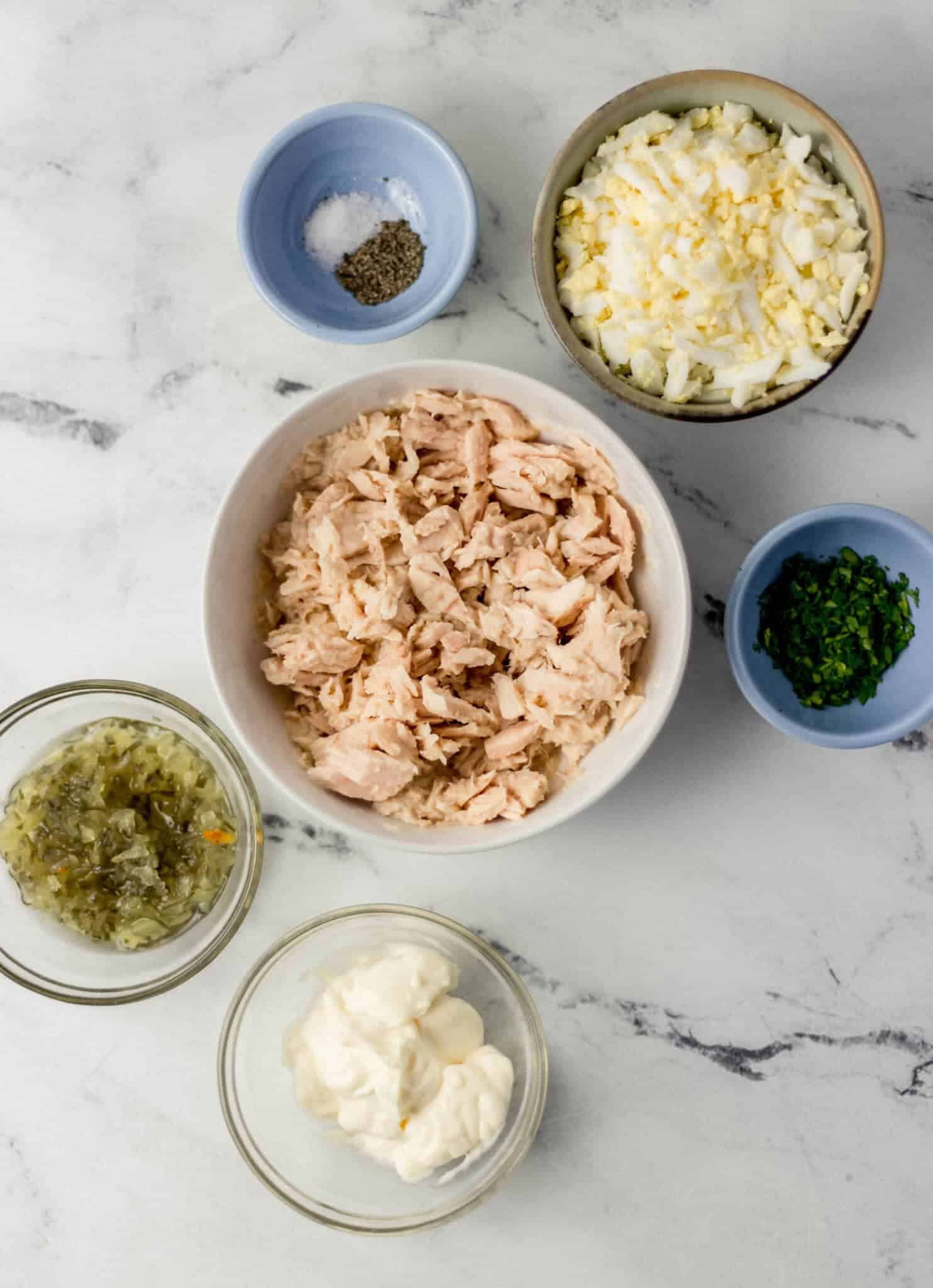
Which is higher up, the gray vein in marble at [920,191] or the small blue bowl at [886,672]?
the gray vein in marble at [920,191]

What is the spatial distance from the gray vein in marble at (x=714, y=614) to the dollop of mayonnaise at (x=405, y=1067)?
778mm

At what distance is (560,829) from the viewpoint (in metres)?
2.05

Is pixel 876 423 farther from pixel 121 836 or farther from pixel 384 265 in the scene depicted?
pixel 121 836

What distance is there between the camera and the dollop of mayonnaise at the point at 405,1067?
6.02 feet

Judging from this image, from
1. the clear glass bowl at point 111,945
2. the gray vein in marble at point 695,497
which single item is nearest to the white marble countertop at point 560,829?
the gray vein in marble at point 695,497

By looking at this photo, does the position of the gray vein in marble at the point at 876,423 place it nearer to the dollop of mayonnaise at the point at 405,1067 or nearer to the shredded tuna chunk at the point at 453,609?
the shredded tuna chunk at the point at 453,609

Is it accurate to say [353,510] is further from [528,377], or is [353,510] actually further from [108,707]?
[108,707]

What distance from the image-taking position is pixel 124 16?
2061 mm

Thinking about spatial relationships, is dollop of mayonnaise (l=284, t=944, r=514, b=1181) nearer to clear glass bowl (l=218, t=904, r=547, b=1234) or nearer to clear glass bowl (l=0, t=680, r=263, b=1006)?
clear glass bowl (l=218, t=904, r=547, b=1234)

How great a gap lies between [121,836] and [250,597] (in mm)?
457

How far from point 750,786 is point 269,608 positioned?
940mm

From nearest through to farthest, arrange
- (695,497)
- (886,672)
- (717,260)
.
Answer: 1. (717,260)
2. (886,672)
3. (695,497)

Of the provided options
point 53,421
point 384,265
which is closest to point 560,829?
point 384,265

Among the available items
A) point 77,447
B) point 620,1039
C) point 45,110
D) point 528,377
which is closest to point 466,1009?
point 620,1039
